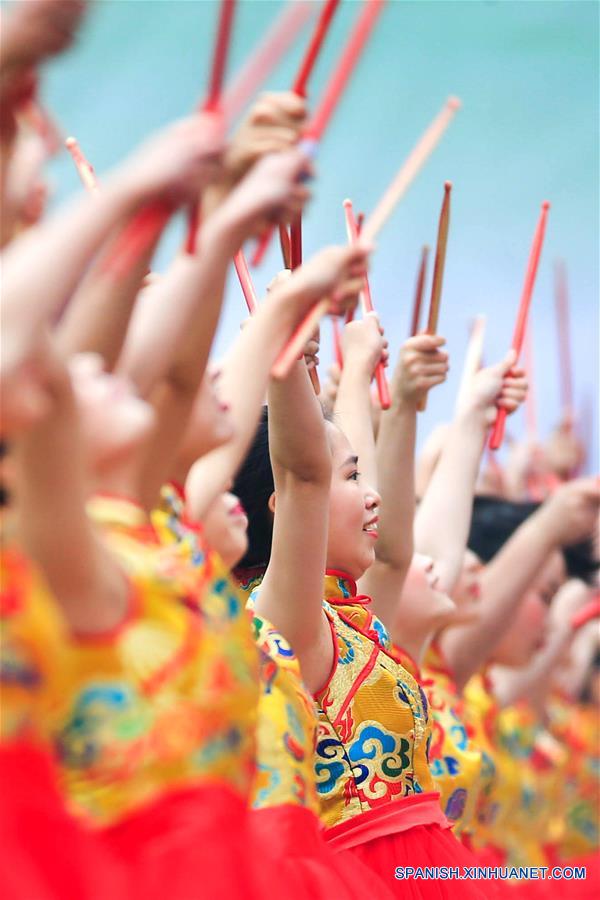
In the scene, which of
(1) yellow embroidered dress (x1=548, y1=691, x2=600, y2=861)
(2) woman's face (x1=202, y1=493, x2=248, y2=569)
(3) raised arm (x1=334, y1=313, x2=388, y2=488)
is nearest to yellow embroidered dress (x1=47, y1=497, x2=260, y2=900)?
(2) woman's face (x1=202, y1=493, x2=248, y2=569)

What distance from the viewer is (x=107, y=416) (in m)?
1.36

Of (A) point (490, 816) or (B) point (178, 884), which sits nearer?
(B) point (178, 884)

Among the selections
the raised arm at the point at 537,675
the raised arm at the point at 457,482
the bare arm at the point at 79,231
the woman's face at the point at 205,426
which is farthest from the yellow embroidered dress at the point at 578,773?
the bare arm at the point at 79,231

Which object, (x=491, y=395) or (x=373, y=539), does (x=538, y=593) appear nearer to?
(x=491, y=395)

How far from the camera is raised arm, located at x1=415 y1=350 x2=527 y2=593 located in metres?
2.84

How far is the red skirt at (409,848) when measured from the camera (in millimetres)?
2148

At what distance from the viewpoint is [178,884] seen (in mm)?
1294

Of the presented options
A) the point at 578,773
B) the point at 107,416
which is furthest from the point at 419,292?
the point at 578,773

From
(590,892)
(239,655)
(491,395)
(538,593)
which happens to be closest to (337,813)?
(239,655)

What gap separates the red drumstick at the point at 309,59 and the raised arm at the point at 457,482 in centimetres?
133

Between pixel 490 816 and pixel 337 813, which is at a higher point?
pixel 490 816

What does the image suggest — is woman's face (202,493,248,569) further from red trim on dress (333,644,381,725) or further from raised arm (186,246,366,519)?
red trim on dress (333,644,381,725)

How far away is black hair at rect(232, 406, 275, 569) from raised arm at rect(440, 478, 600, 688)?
100cm

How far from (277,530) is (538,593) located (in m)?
1.86
